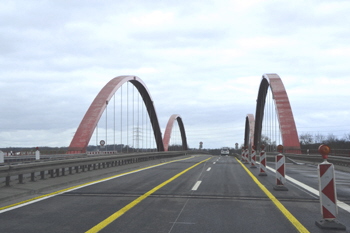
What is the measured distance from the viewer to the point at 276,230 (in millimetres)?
5465

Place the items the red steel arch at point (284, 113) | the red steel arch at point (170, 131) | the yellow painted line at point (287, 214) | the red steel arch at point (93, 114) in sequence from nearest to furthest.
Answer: the yellow painted line at point (287, 214), the red steel arch at point (93, 114), the red steel arch at point (284, 113), the red steel arch at point (170, 131)

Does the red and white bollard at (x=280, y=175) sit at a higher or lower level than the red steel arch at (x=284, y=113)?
lower

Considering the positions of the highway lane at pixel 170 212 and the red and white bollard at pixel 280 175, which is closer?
the highway lane at pixel 170 212

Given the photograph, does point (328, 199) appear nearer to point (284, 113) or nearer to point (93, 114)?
point (93, 114)

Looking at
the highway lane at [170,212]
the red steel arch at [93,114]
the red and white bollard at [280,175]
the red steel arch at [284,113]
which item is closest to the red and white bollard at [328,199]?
the highway lane at [170,212]


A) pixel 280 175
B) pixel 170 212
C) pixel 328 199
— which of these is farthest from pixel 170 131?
pixel 328 199

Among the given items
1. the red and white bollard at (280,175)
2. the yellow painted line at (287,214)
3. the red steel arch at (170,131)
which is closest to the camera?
the yellow painted line at (287,214)

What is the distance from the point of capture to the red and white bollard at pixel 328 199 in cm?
558

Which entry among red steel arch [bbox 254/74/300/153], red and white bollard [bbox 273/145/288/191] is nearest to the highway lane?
red and white bollard [bbox 273/145/288/191]

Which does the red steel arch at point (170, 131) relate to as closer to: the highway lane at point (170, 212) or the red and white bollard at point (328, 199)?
the highway lane at point (170, 212)

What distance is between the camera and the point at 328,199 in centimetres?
576

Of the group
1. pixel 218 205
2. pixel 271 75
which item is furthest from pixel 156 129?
pixel 218 205

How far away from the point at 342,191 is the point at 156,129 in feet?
144

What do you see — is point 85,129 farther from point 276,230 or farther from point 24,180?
point 276,230
